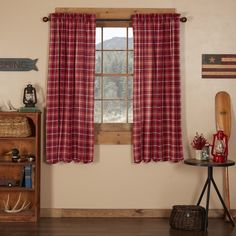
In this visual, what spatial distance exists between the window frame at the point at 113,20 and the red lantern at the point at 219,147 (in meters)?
1.03

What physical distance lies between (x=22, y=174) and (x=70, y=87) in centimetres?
117

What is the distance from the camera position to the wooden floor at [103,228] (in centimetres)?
487

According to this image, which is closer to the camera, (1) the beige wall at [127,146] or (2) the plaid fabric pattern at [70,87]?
(2) the plaid fabric pattern at [70,87]

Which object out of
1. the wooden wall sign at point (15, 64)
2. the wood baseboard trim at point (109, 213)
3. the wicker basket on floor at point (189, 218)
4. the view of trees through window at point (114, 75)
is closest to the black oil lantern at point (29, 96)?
the wooden wall sign at point (15, 64)

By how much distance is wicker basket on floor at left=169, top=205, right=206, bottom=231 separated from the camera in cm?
500

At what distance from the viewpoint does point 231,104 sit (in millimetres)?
5672

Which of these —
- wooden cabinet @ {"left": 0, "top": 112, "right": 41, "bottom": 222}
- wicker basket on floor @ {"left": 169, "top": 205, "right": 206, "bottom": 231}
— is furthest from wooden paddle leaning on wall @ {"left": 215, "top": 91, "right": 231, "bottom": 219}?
wooden cabinet @ {"left": 0, "top": 112, "right": 41, "bottom": 222}

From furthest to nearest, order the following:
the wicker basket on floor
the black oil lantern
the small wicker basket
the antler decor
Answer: the antler decor
the black oil lantern
the small wicker basket
the wicker basket on floor

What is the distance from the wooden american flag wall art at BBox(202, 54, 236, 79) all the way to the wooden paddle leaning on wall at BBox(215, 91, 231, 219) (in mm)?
244

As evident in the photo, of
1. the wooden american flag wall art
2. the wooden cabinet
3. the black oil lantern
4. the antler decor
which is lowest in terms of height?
the antler decor

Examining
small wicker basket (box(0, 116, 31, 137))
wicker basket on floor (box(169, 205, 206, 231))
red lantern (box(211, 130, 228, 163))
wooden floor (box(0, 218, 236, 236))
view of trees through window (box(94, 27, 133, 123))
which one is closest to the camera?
wooden floor (box(0, 218, 236, 236))

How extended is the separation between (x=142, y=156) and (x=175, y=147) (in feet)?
1.35

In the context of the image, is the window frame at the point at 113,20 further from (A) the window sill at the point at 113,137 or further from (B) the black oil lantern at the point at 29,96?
(B) the black oil lantern at the point at 29,96

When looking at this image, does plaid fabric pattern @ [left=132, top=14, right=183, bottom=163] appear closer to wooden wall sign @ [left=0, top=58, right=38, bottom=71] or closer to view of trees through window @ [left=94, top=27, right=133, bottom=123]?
view of trees through window @ [left=94, top=27, right=133, bottom=123]
